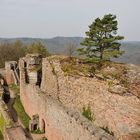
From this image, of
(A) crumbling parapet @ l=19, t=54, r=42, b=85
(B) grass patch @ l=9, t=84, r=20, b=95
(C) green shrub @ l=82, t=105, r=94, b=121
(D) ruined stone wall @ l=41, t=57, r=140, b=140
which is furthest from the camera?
(B) grass patch @ l=9, t=84, r=20, b=95

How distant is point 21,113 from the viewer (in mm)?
22312

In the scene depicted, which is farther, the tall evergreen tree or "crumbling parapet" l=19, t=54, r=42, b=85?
"crumbling parapet" l=19, t=54, r=42, b=85

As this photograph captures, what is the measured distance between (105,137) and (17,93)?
1842 cm

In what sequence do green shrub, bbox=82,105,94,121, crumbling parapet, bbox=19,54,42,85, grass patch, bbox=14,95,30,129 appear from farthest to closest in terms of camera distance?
crumbling parapet, bbox=19,54,42,85, grass patch, bbox=14,95,30,129, green shrub, bbox=82,105,94,121

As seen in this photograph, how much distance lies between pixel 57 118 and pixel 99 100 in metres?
3.63

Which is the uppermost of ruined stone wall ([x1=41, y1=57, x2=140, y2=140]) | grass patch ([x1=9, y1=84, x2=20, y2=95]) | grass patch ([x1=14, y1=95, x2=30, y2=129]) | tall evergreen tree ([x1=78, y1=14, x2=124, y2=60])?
tall evergreen tree ([x1=78, y1=14, x2=124, y2=60])

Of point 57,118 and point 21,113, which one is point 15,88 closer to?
point 21,113

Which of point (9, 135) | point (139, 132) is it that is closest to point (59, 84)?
point (9, 135)

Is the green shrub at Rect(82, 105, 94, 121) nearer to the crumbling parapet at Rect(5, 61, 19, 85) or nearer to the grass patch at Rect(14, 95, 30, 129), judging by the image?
the grass patch at Rect(14, 95, 30, 129)

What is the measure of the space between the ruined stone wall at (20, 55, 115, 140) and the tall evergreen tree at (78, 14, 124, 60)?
3.63 m

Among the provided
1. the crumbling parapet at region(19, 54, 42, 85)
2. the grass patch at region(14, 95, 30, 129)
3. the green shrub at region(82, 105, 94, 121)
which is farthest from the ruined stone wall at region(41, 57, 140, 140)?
the crumbling parapet at region(19, 54, 42, 85)

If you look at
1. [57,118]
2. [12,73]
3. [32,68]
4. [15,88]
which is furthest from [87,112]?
[12,73]

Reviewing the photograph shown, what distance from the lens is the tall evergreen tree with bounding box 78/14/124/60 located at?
69.1 feet

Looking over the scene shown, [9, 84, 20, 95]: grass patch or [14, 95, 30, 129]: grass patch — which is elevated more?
[9, 84, 20, 95]: grass patch
